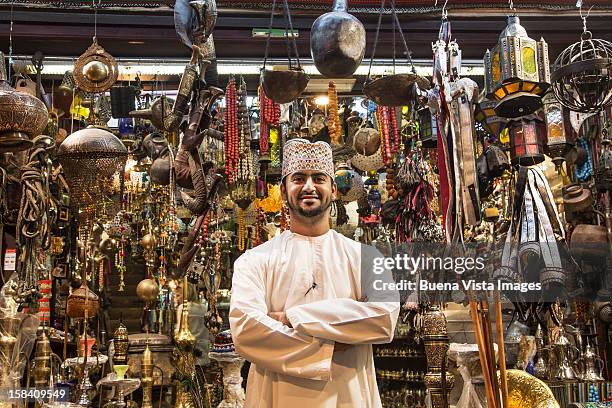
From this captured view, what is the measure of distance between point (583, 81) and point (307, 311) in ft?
6.20

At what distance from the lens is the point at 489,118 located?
3881 millimetres

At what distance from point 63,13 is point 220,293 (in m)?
2.76

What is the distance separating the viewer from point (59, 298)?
20.5 feet

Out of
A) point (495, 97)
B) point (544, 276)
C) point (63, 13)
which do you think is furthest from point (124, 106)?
point (544, 276)

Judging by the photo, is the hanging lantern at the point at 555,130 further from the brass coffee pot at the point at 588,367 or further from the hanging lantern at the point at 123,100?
the hanging lantern at the point at 123,100

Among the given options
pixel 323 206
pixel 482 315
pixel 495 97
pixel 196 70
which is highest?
pixel 196 70

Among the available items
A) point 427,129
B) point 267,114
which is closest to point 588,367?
point 427,129

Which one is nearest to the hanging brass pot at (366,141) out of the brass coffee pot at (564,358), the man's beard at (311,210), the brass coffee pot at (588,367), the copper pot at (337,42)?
the copper pot at (337,42)

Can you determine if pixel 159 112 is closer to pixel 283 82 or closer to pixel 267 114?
pixel 267 114

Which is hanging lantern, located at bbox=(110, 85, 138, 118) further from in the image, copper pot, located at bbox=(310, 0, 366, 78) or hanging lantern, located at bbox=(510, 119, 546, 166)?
hanging lantern, located at bbox=(510, 119, 546, 166)

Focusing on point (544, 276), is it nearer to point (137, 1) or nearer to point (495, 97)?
point (495, 97)

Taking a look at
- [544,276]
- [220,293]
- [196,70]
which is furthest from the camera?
[220,293]

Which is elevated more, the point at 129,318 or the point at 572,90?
the point at 572,90

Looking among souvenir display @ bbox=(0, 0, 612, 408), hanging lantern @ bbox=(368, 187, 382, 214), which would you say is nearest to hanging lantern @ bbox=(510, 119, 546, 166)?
souvenir display @ bbox=(0, 0, 612, 408)
